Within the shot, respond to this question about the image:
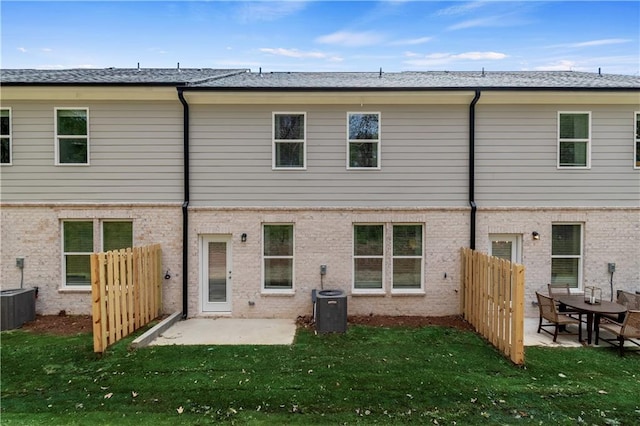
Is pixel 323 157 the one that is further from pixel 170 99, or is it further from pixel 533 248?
pixel 533 248

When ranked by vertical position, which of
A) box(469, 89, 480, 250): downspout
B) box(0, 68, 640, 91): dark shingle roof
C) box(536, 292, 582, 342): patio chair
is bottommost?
box(536, 292, 582, 342): patio chair

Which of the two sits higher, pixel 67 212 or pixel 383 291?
pixel 67 212

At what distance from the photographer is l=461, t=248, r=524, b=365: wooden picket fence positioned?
19.5ft

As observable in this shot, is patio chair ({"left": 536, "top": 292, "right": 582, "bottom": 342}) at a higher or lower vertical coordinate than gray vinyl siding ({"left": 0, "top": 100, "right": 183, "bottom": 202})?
lower

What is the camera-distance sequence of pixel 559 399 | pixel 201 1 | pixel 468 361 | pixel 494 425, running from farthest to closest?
1. pixel 201 1
2. pixel 468 361
3. pixel 559 399
4. pixel 494 425

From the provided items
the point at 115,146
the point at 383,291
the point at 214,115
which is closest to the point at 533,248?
the point at 383,291

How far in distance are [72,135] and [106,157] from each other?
1.11m

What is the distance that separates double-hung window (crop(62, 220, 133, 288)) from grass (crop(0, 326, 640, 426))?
227cm

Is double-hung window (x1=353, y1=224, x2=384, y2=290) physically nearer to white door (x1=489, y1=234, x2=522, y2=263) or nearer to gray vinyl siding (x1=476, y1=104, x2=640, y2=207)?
white door (x1=489, y1=234, x2=522, y2=263)

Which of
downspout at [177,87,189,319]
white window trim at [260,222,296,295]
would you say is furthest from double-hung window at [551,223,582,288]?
downspout at [177,87,189,319]

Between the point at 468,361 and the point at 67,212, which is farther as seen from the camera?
the point at 67,212

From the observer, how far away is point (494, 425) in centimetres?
422

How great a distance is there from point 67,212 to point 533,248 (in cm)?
1273

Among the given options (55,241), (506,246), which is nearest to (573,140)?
(506,246)
